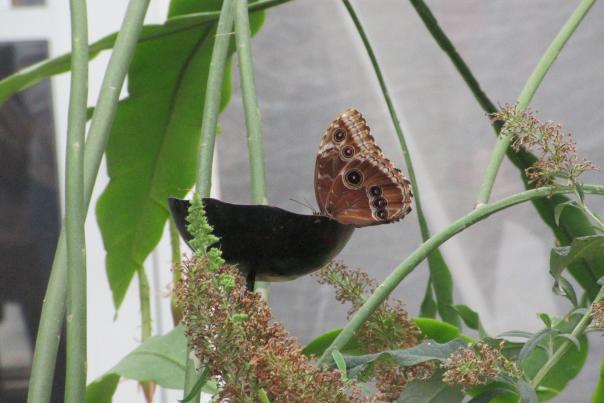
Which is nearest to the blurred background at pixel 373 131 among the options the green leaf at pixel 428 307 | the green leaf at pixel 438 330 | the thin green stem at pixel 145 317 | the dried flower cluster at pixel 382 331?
the thin green stem at pixel 145 317

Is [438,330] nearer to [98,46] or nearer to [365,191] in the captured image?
[365,191]

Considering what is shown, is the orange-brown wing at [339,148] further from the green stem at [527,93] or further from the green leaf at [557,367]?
the green leaf at [557,367]

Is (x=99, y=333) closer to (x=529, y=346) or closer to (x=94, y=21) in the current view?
(x=94, y=21)

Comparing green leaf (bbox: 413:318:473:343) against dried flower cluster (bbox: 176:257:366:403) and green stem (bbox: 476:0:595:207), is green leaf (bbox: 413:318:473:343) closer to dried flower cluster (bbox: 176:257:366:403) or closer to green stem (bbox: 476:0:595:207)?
green stem (bbox: 476:0:595:207)

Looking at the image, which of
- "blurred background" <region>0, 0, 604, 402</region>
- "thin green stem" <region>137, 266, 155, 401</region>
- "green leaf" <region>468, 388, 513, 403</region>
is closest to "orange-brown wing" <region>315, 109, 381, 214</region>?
"green leaf" <region>468, 388, 513, 403</region>

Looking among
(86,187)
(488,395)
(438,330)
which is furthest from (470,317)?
(86,187)

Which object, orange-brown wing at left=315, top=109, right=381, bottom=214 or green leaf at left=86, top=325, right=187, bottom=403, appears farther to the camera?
green leaf at left=86, top=325, right=187, bottom=403

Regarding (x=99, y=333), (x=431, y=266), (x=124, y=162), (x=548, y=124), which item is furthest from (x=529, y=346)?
(x=99, y=333)
